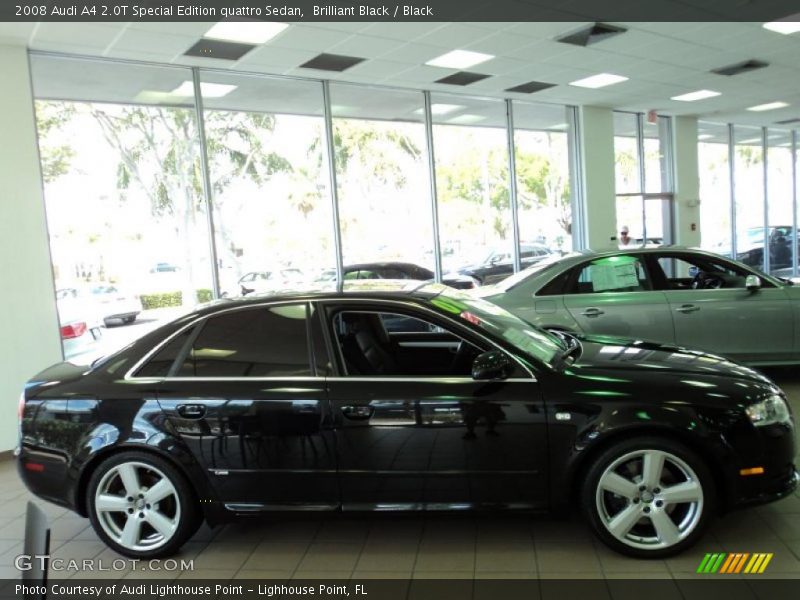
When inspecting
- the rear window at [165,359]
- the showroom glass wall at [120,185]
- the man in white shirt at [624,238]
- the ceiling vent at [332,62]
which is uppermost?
the ceiling vent at [332,62]

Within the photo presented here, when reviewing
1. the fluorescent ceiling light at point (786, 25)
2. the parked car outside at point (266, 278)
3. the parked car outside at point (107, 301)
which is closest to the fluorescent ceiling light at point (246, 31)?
the parked car outside at point (266, 278)

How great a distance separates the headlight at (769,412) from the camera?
9.96 ft

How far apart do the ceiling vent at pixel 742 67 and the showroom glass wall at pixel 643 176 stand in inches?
115

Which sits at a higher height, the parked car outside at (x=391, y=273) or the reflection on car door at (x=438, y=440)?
the parked car outside at (x=391, y=273)

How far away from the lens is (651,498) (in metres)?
3.00

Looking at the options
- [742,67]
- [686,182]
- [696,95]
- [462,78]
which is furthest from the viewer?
[686,182]

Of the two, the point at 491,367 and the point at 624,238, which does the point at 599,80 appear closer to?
the point at 624,238

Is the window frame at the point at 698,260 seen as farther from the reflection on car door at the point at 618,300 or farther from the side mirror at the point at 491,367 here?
the side mirror at the point at 491,367

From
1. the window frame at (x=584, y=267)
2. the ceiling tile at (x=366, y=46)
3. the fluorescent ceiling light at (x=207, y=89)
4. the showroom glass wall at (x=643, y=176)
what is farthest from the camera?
the showroom glass wall at (x=643, y=176)

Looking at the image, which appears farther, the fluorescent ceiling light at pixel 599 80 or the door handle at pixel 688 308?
the fluorescent ceiling light at pixel 599 80

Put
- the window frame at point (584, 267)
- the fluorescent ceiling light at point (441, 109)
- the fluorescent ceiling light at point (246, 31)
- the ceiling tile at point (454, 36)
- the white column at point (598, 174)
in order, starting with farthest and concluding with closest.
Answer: the white column at point (598, 174) → the fluorescent ceiling light at point (441, 109) → the ceiling tile at point (454, 36) → the fluorescent ceiling light at point (246, 31) → the window frame at point (584, 267)

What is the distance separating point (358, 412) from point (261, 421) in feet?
1.62

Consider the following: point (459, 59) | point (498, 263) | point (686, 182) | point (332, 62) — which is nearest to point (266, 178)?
point (332, 62)

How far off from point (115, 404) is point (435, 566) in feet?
5.96
